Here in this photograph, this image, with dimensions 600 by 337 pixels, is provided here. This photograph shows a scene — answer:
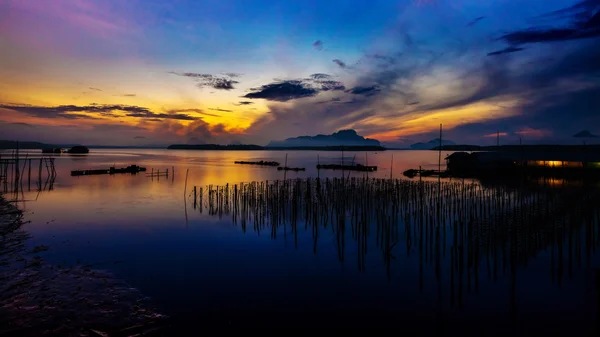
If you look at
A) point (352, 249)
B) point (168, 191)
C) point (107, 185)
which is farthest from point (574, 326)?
point (107, 185)

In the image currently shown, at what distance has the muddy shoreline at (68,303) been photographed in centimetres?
579

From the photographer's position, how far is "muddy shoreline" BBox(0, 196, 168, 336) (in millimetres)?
5793

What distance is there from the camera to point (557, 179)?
3030cm

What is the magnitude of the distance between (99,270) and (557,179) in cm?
3634

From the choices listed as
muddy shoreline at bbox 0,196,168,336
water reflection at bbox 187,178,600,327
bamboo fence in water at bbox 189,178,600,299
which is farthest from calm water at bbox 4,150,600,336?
muddy shoreline at bbox 0,196,168,336

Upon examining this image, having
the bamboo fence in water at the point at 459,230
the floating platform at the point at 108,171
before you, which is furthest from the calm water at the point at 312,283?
the floating platform at the point at 108,171

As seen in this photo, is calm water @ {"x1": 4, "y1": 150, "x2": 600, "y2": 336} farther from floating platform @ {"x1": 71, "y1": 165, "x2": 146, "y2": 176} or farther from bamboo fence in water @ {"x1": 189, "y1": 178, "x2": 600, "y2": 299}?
floating platform @ {"x1": 71, "y1": 165, "x2": 146, "y2": 176}

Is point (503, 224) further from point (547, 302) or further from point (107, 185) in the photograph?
point (107, 185)

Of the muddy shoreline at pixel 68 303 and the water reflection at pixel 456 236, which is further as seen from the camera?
the water reflection at pixel 456 236

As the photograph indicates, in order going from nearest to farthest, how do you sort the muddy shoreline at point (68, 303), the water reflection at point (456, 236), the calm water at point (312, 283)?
the muddy shoreline at point (68, 303) < the calm water at point (312, 283) < the water reflection at point (456, 236)

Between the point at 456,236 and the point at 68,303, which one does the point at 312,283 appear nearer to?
the point at 456,236

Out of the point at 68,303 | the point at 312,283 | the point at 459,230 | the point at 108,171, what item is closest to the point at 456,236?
the point at 312,283

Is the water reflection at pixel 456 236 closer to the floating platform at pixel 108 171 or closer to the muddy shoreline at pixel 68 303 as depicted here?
the muddy shoreline at pixel 68 303

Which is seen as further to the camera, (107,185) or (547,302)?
(107,185)
